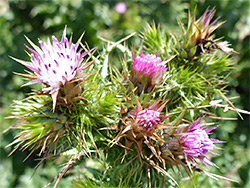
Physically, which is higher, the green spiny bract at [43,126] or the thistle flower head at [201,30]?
the thistle flower head at [201,30]

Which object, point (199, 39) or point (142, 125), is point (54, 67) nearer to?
point (142, 125)

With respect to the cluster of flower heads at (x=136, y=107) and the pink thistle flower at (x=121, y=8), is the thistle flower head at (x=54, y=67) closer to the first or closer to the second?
the cluster of flower heads at (x=136, y=107)

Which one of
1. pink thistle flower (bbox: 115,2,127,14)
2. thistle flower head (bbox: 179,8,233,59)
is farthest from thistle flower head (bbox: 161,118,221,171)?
pink thistle flower (bbox: 115,2,127,14)

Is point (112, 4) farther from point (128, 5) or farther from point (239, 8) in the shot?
point (239, 8)

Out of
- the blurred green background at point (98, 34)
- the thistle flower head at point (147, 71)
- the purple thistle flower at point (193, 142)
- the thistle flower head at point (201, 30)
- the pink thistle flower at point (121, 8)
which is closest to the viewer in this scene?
the purple thistle flower at point (193, 142)

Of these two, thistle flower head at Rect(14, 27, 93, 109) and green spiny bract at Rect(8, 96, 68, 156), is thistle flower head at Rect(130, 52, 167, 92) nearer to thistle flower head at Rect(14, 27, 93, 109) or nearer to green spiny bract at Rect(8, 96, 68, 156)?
thistle flower head at Rect(14, 27, 93, 109)

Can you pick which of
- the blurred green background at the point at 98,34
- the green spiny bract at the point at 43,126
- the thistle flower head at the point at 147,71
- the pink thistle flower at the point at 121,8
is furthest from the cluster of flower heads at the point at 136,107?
the pink thistle flower at the point at 121,8

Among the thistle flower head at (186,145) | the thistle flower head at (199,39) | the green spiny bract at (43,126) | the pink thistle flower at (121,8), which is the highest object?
the pink thistle flower at (121,8)
